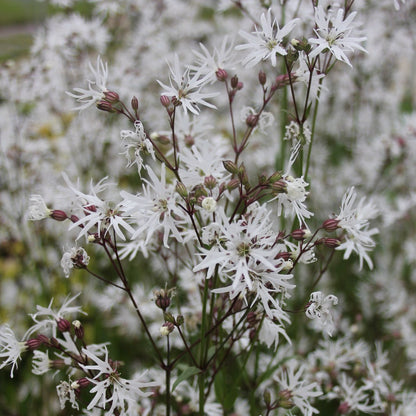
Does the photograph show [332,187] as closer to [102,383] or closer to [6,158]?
[6,158]

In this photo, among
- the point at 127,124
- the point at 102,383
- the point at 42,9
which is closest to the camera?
the point at 102,383

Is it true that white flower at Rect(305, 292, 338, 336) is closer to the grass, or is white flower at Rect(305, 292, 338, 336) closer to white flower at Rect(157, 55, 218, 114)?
white flower at Rect(157, 55, 218, 114)

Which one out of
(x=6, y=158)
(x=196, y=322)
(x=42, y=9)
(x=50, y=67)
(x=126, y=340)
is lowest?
(x=126, y=340)

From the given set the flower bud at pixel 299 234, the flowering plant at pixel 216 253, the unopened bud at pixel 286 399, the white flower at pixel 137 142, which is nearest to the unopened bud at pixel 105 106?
the flowering plant at pixel 216 253

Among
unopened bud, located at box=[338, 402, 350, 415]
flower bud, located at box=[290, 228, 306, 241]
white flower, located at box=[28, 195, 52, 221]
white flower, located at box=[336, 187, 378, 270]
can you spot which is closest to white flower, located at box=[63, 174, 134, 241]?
white flower, located at box=[28, 195, 52, 221]

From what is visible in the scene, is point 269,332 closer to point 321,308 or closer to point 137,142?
point 321,308

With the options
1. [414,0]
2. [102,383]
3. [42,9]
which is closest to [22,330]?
[102,383]

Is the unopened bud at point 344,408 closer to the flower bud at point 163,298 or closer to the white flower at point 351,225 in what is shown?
the white flower at point 351,225
